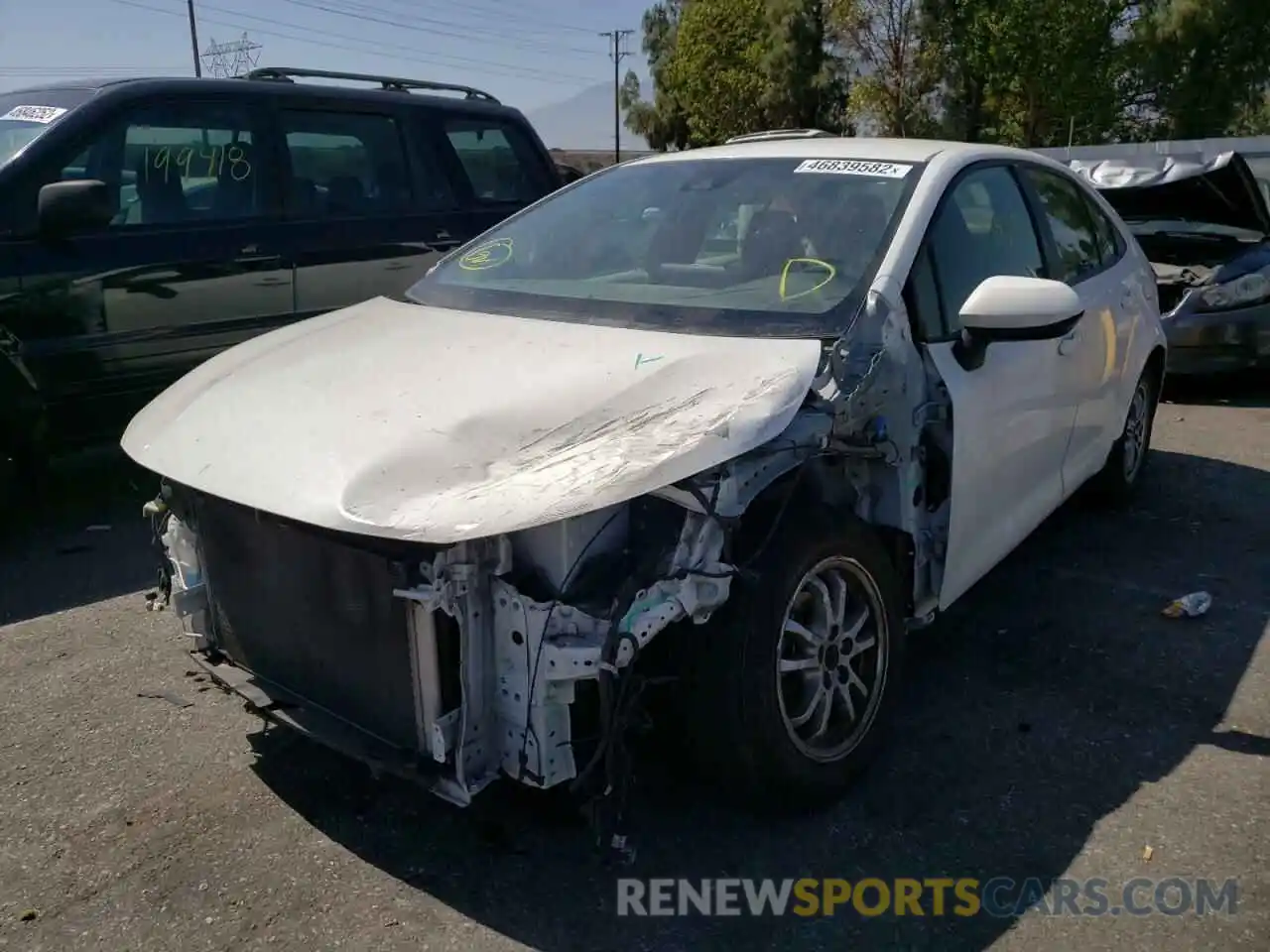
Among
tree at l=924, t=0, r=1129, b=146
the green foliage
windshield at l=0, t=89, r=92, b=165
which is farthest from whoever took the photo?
the green foliage

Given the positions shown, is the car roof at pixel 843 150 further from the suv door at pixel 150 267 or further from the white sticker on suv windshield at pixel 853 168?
the suv door at pixel 150 267

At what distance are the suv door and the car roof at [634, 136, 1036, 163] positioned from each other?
243cm

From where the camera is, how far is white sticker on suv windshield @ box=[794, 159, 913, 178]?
3.53 m

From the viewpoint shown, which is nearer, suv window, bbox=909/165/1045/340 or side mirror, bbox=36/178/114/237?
suv window, bbox=909/165/1045/340

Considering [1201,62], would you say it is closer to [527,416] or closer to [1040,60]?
[1040,60]

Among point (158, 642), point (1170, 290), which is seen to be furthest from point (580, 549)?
point (1170, 290)

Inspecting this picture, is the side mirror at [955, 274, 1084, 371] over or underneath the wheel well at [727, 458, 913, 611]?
over

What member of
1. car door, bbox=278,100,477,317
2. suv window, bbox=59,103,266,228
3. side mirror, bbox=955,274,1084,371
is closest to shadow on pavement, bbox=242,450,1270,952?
side mirror, bbox=955,274,1084,371

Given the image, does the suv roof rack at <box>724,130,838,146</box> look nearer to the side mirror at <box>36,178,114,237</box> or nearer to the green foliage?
the side mirror at <box>36,178,114,237</box>

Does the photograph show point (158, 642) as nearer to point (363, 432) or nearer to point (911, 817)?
point (363, 432)

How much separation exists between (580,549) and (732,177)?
176 centimetres

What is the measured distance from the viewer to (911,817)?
114 inches

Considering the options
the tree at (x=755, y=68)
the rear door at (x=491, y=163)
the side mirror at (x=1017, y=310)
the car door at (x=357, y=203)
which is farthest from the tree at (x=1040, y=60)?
the side mirror at (x=1017, y=310)

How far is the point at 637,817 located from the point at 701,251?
172cm
